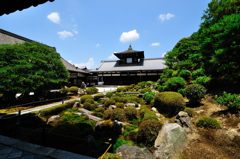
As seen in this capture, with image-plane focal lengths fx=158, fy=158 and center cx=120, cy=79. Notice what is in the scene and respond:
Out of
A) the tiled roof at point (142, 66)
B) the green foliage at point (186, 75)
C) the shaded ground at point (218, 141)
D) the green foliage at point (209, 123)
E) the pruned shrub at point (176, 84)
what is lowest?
the shaded ground at point (218, 141)

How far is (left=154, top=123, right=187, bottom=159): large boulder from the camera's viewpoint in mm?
5528

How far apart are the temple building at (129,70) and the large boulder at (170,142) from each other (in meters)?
25.4

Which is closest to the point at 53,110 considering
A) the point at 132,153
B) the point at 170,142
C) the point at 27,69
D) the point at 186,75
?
the point at 27,69

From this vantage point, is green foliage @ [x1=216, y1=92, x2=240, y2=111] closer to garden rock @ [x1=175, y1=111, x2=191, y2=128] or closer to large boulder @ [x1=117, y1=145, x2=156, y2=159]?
garden rock @ [x1=175, y1=111, x2=191, y2=128]

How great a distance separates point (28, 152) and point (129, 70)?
2856 centimetres

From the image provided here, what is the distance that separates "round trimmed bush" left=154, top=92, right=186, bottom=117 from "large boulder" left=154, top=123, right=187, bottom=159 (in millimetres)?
3710

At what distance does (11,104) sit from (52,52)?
6139mm

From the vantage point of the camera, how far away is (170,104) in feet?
33.1

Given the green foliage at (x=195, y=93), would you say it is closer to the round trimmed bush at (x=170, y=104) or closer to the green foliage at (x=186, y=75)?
the round trimmed bush at (x=170, y=104)

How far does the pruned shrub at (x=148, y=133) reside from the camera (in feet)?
21.9

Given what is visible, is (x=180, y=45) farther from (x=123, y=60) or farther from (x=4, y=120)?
(x=4, y=120)

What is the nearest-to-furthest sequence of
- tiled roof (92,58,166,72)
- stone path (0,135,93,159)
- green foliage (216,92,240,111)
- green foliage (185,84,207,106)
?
stone path (0,135,93,159)
green foliage (216,92,240,111)
green foliage (185,84,207,106)
tiled roof (92,58,166,72)

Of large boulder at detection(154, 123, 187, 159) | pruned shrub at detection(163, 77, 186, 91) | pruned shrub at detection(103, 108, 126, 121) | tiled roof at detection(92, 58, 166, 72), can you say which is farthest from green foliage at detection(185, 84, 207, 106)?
tiled roof at detection(92, 58, 166, 72)

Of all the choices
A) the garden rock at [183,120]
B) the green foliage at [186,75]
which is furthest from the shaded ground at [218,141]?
the green foliage at [186,75]
